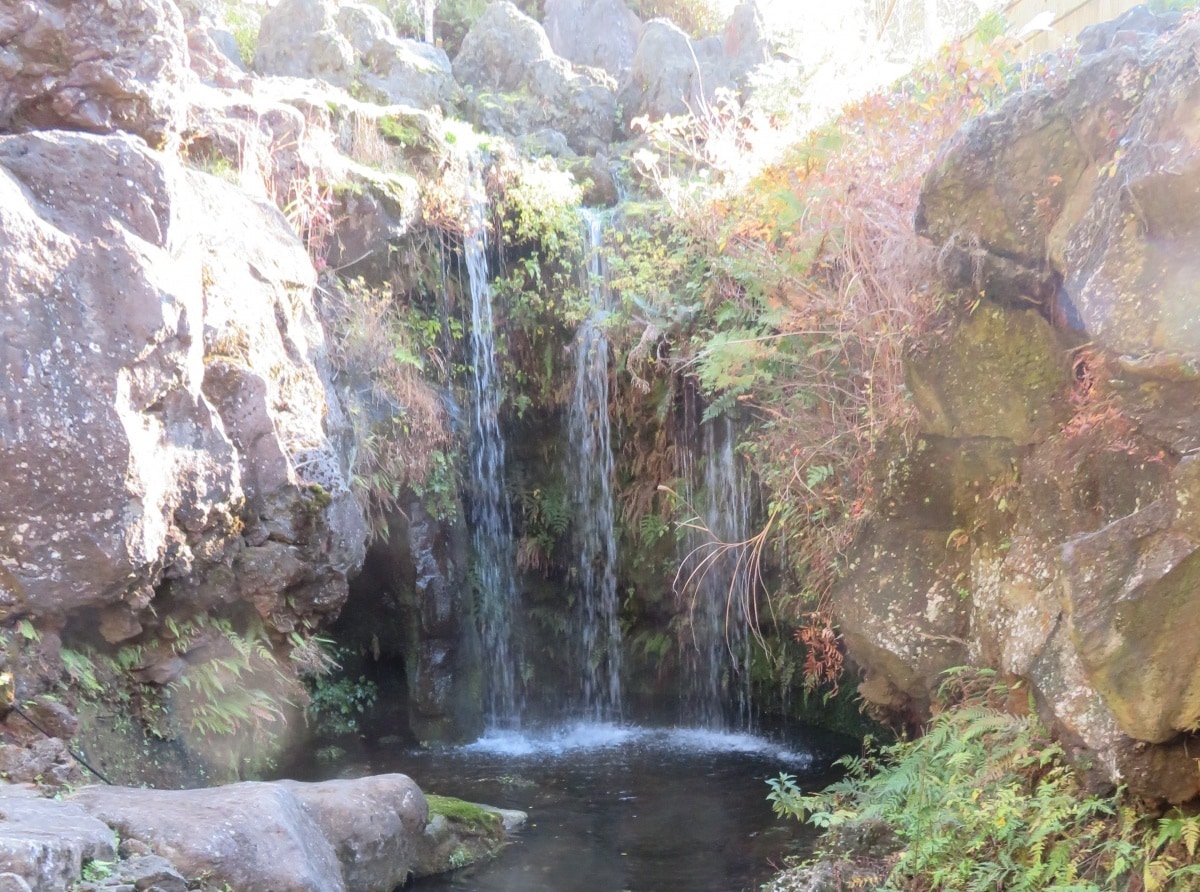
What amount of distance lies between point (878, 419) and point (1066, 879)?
132 inches

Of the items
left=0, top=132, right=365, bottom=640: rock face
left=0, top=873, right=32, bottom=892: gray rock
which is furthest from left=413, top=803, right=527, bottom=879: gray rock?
left=0, top=873, right=32, bottom=892: gray rock

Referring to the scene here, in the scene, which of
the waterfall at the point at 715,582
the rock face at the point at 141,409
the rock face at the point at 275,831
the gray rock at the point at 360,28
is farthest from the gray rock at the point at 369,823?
the gray rock at the point at 360,28

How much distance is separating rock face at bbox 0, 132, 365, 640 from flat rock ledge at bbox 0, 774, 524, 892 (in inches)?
57.6

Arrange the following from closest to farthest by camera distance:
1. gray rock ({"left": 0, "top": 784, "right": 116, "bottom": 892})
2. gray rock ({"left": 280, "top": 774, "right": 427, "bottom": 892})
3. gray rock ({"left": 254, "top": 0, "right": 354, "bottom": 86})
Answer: gray rock ({"left": 0, "top": 784, "right": 116, "bottom": 892}) < gray rock ({"left": 280, "top": 774, "right": 427, "bottom": 892}) < gray rock ({"left": 254, "top": 0, "right": 354, "bottom": 86})

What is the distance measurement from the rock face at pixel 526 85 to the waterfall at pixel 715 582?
24.6ft

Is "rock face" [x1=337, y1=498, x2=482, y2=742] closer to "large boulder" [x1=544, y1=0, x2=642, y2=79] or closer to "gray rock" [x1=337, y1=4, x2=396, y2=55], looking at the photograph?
"gray rock" [x1=337, y1=4, x2=396, y2=55]

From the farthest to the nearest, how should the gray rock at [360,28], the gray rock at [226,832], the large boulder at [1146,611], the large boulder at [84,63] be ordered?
1. the gray rock at [360,28]
2. the large boulder at [84,63]
3. the gray rock at [226,832]
4. the large boulder at [1146,611]

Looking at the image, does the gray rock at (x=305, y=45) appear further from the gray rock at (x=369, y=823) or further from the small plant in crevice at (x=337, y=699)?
the gray rock at (x=369, y=823)

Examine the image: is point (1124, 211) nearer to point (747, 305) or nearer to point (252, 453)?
point (747, 305)

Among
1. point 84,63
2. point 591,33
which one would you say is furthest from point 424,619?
point 591,33

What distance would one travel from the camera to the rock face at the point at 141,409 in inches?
203

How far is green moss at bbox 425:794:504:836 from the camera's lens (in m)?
6.64

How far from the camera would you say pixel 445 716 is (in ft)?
33.2

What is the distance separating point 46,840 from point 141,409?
288 centimetres
